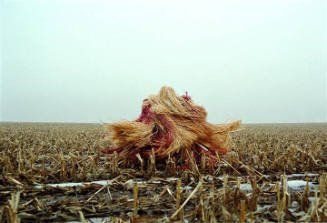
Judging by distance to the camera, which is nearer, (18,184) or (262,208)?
(262,208)

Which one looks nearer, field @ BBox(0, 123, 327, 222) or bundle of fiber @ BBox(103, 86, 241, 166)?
field @ BBox(0, 123, 327, 222)

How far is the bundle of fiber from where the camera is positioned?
365cm

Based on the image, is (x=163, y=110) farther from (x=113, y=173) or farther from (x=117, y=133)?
(x=113, y=173)

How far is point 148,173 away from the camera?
10.5 feet

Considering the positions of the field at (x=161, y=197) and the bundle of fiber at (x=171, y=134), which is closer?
the field at (x=161, y=197)

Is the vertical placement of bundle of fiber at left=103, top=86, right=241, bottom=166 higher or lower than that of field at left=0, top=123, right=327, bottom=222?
higher

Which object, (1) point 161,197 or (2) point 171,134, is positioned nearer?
(1) point 161,197

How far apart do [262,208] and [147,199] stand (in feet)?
3.08

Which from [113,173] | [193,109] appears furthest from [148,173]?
[193,109]

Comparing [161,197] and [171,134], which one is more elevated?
[171,134]

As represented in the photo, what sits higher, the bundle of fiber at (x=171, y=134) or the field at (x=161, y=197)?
the bundle of fiber at (x=171, y=134)

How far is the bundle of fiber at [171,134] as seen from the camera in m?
3.65

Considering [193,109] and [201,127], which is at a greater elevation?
[193,109]

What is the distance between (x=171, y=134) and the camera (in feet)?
12.0
